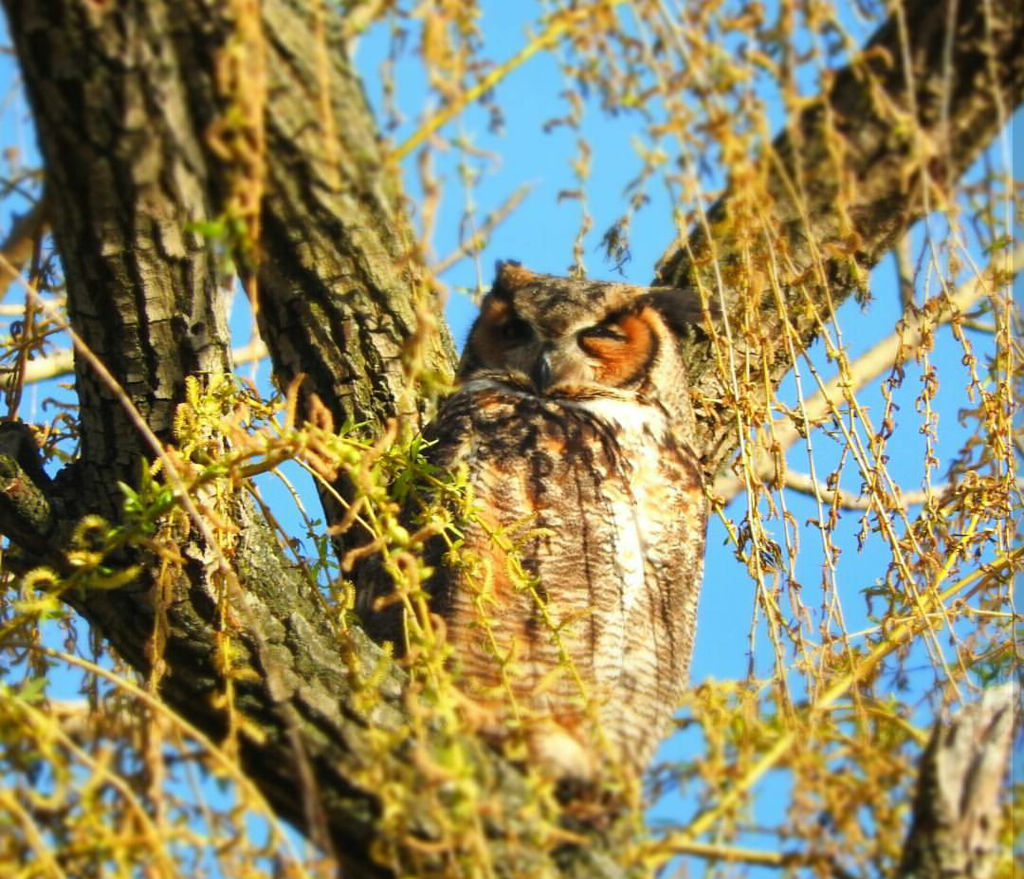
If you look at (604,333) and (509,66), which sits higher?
(604,333)

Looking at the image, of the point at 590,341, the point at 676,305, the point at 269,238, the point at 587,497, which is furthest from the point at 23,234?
the point at 676,305

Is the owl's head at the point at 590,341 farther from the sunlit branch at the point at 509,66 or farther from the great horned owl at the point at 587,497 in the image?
the sunlit branch at the point at 509,66

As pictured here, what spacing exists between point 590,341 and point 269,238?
1457 millimetres

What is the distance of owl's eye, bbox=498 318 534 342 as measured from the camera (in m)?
3.57

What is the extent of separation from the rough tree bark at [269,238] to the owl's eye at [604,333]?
62 cm

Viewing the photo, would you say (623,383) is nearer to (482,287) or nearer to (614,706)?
(482,287)

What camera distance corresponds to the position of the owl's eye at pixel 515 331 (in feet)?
11.7

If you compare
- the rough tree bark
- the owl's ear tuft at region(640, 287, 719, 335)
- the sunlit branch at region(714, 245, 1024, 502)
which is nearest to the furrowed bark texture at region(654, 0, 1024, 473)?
the rough tree bark

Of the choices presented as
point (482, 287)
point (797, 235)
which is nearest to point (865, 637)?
point (797, 235)

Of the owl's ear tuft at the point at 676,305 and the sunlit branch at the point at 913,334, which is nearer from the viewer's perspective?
the sunlit branch at the point at 913,334

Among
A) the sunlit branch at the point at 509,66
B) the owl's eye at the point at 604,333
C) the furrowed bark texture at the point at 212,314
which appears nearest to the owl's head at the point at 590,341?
the owl's eye at the point at 604,333

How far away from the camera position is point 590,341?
11.6 ft

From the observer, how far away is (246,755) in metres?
2.04

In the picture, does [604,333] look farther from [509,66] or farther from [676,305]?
[509,66]
